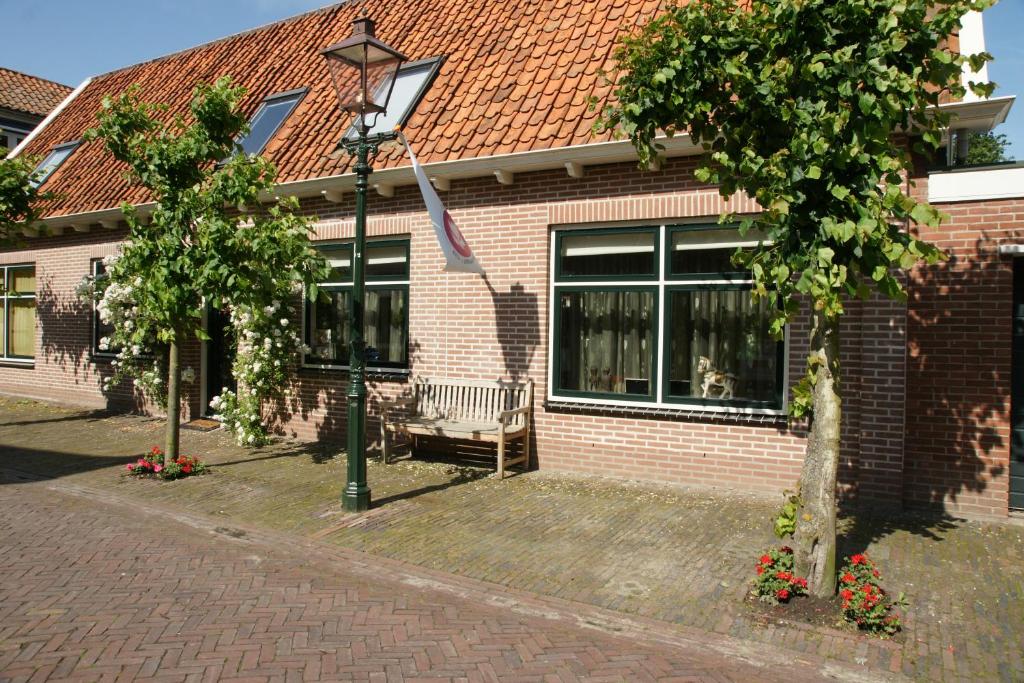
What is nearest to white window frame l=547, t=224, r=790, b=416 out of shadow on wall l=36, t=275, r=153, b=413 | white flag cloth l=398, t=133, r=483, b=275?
white flag cloth l=398, t=133, r=483, b=275

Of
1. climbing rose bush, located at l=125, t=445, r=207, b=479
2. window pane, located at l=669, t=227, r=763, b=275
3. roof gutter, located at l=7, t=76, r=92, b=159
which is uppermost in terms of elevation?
roof gutter, located at l=7, t=76, r=92, b=159

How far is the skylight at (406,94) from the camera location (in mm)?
10188

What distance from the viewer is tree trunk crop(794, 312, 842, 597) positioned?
4770 mm

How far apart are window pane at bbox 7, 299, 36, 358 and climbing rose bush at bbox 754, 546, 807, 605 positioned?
1529 cm

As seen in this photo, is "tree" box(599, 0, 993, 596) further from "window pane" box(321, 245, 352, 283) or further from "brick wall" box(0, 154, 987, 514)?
"window pane" box(321, 245, 352, 283)

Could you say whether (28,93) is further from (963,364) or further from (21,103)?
(963,364)

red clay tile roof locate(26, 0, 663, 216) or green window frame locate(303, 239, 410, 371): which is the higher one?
red clay tile roof locate(26, 0, 663, 216)

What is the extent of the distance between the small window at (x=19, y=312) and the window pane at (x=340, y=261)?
27.2ft

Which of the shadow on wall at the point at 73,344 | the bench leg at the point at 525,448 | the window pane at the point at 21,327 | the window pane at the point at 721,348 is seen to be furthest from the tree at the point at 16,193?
the window pane at the point at 721,348

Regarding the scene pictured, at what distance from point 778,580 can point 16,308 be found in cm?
1622

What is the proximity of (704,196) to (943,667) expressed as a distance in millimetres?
4851

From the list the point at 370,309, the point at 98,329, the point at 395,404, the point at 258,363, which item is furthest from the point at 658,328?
the point at 98,329

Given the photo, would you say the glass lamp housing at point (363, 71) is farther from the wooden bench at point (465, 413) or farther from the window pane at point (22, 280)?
the window pane at point (22, 280)

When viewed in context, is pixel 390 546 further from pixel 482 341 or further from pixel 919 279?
pixel 919 279
